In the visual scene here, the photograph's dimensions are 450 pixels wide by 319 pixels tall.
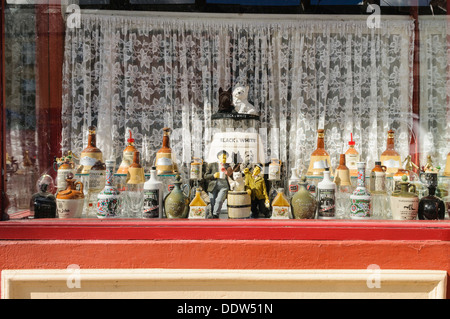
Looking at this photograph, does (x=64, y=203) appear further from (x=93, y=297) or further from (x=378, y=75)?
(x=378, y=75)

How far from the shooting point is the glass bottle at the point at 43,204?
227cm

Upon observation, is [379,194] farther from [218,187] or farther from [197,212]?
[197,212]

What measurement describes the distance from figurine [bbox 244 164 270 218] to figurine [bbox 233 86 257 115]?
1.11 m

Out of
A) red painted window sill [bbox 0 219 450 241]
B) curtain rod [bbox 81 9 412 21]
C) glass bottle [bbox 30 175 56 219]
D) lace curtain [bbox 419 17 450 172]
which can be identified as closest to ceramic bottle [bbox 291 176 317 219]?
red painted window sill [bbox 0 219 450 241]

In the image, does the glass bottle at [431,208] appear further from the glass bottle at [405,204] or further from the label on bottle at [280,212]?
the label on bottle at [280,212]

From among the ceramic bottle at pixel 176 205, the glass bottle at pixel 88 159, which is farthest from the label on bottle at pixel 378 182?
the glass bottle at pixel 88 159

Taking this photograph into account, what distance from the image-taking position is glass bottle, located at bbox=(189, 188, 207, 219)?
2.26m

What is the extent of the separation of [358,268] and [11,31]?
2.53 metres

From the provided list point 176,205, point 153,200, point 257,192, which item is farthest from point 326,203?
point 153,200

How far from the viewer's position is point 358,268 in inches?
79.7

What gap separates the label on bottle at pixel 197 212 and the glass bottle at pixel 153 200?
0.19 m

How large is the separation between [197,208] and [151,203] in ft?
0.93
